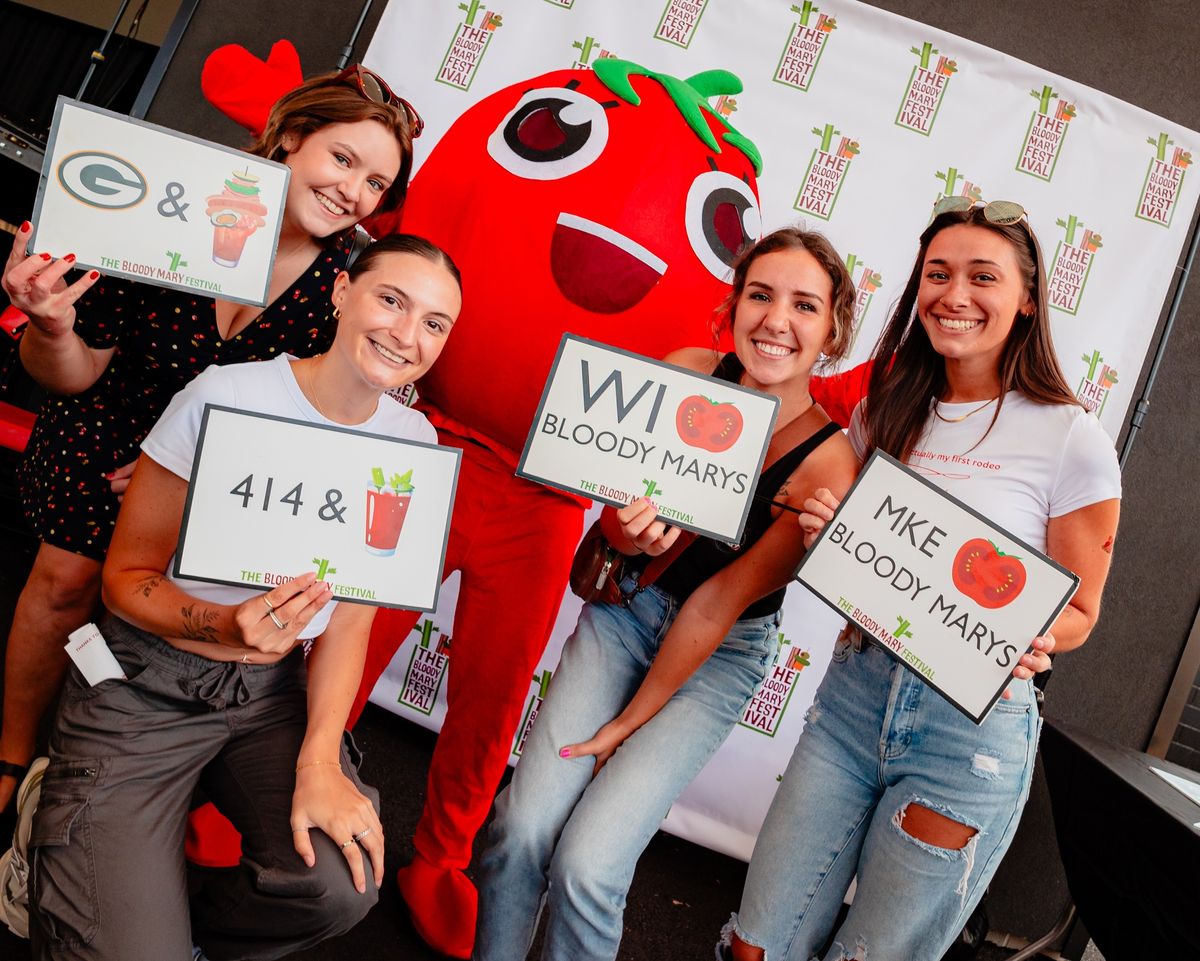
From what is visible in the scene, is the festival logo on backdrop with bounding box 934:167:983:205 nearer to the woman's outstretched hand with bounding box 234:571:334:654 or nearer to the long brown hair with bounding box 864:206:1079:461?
the long brown hair with bounding box 864:206:1079:461

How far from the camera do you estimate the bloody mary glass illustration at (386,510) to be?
1270 mm

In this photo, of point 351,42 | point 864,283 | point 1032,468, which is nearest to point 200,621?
point 1032,468

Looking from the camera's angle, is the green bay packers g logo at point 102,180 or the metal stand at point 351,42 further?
the metal stand at point 351,42

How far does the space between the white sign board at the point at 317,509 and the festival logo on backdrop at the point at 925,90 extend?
1812mm

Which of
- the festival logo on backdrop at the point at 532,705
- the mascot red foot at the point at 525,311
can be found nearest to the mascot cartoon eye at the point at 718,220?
the mascot red foot at the point at 525,311

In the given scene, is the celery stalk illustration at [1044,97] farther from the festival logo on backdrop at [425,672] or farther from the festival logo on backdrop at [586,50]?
the festival logo on backdrop at [425,672]

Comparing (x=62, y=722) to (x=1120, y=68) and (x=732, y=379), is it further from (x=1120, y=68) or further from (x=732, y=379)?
(x=1120, y=68)

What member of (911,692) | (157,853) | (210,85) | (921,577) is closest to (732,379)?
(921,577)

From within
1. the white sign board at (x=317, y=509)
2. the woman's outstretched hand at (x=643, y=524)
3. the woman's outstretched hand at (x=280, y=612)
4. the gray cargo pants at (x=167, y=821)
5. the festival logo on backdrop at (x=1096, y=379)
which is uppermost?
the festival logo on backdrop at (x=1096, y=379)

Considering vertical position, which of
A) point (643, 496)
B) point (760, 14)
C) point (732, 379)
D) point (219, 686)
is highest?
point (760, 14)

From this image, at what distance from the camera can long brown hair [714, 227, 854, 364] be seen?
5.08ft

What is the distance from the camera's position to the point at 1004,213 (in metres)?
1.43

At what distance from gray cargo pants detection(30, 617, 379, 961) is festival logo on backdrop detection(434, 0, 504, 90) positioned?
1792 mm

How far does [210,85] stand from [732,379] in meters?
1.39
